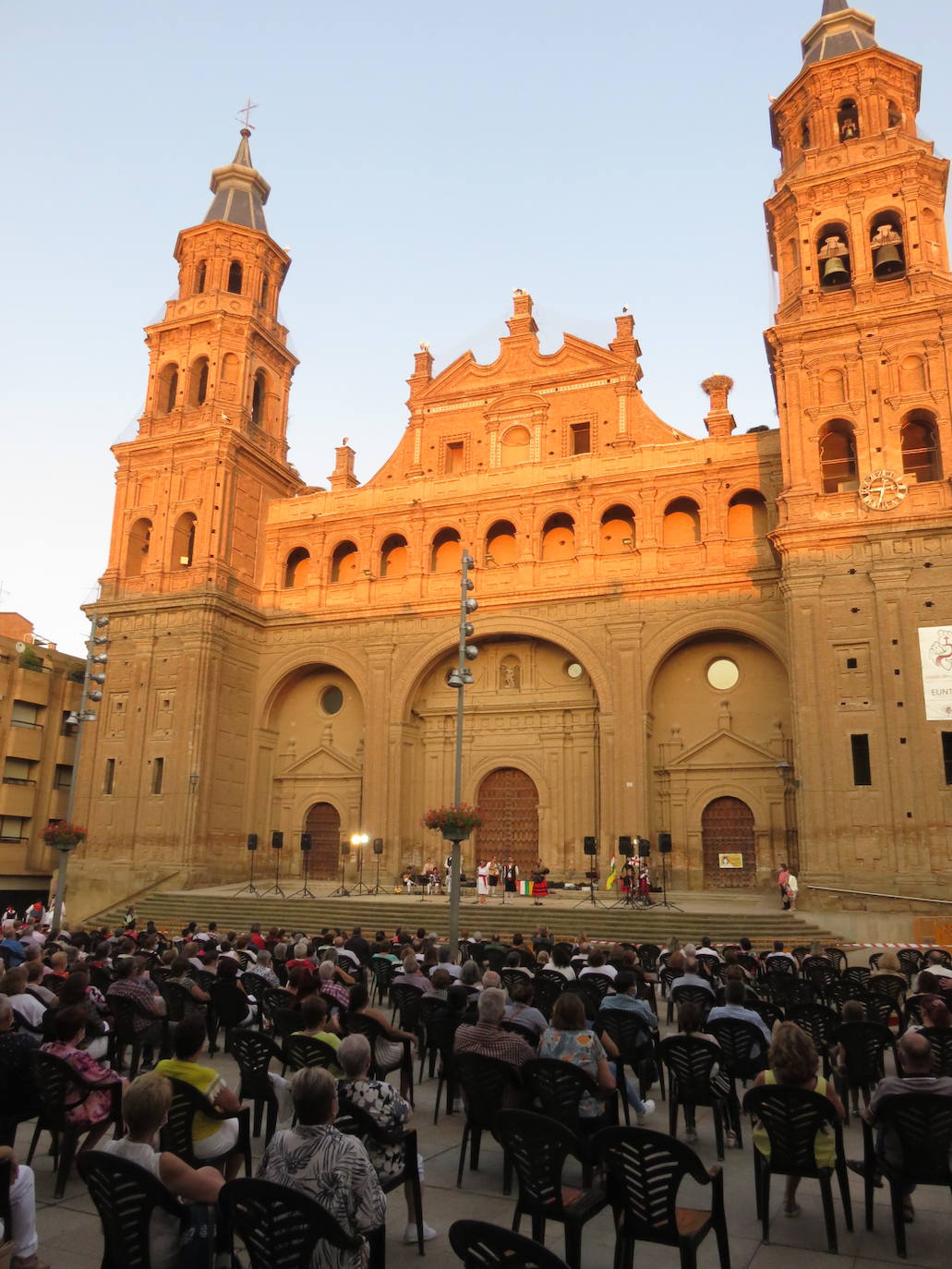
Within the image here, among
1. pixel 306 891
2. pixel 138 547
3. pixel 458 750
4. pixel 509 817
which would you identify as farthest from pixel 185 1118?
pixel 138 547

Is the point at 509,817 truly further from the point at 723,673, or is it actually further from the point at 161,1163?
the point at 161,1163

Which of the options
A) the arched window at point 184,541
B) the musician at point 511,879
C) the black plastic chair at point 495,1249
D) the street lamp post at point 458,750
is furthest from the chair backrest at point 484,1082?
the arched window at point 184,541

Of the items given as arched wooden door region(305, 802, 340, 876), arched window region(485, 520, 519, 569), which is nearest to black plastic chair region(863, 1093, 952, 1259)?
arched window region(485, 520, 519, 569)

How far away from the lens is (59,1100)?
651 cm

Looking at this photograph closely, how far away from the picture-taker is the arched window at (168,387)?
38.8 meters

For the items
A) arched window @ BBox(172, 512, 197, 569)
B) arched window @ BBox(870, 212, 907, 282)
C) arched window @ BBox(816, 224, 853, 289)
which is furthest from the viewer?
arched window @ BBox(172, 512, 197, 569)

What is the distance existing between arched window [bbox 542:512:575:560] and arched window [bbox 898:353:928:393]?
38.1 feet

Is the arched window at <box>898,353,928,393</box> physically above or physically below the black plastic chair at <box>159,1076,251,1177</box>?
above

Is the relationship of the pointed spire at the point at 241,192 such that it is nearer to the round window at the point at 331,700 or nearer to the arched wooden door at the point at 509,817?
the round window at the point at 331,700

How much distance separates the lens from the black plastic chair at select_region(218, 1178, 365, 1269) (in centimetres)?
388

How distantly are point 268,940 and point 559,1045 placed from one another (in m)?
10.3

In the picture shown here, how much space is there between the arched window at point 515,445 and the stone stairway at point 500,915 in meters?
15.9

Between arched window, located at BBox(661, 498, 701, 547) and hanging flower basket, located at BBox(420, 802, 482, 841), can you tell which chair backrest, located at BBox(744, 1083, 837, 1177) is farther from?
arched window, located at BBox(661, 498, 701, 547)

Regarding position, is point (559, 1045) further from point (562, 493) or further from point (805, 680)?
point (562, 493)
